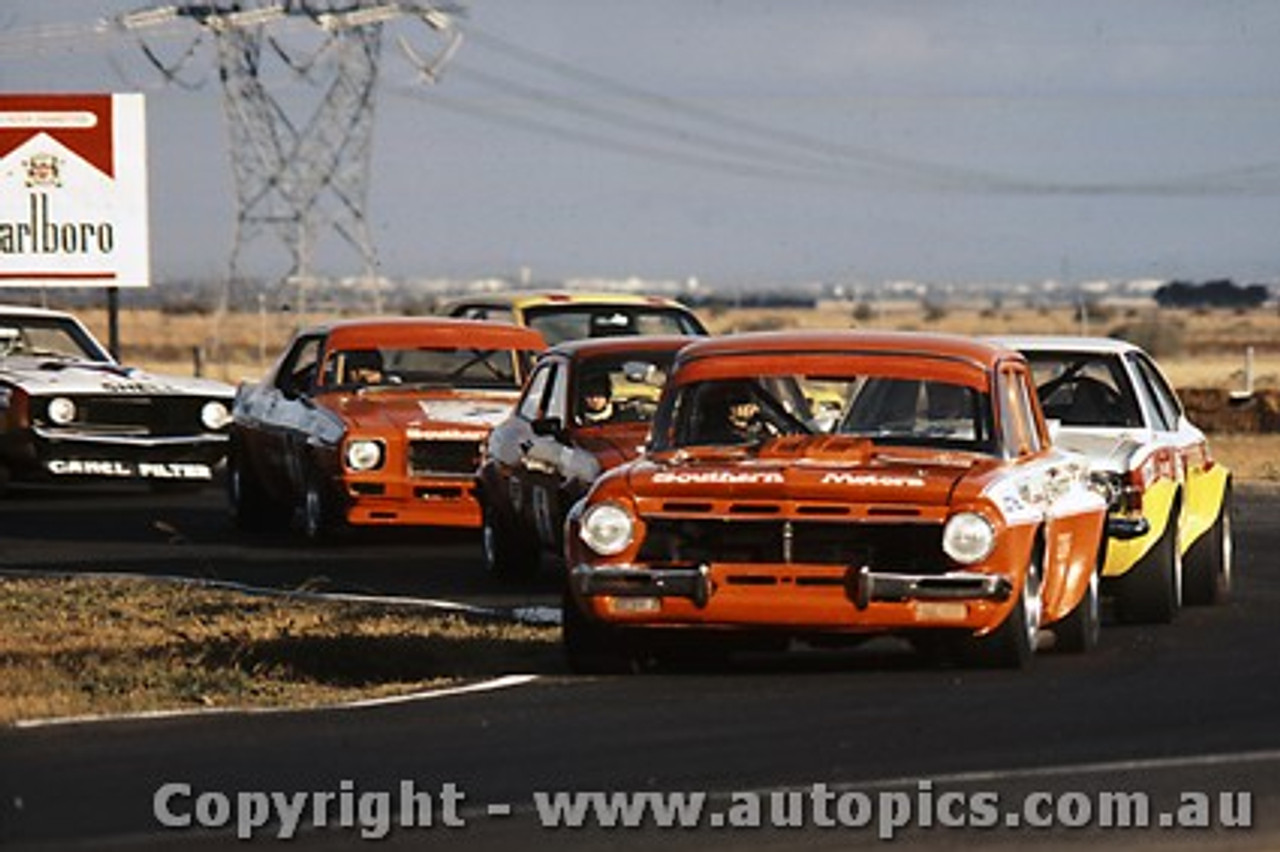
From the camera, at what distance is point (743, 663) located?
1570cm

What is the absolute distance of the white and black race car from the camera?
27.9 metres

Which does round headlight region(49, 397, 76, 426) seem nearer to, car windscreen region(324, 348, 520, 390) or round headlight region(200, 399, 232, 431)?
round headlight region(200, 399, 232, 431)

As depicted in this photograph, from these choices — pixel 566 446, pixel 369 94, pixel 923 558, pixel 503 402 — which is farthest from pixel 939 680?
pixel 369 94

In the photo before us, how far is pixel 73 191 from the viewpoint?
99.4ft

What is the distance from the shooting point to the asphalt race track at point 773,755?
35.1ft

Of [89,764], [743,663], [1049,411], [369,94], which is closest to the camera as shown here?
[89,764]

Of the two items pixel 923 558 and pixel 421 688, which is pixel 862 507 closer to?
pixel 923 558

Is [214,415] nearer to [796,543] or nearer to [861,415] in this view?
[861,415]

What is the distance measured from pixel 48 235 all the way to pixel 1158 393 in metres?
13.6

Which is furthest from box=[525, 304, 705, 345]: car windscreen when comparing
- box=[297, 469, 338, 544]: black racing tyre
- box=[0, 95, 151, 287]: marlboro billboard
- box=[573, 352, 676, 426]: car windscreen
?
box=[573, 352, 676, 426]: car windscreen

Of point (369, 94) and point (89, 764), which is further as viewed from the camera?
point (369, 94)

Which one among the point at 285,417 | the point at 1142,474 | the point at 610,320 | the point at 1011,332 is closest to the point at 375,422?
the point at 285,417

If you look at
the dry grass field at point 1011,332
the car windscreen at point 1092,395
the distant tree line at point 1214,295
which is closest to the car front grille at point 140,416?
the dry grass field at point 1011,332

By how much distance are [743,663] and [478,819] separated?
4.91 metres
